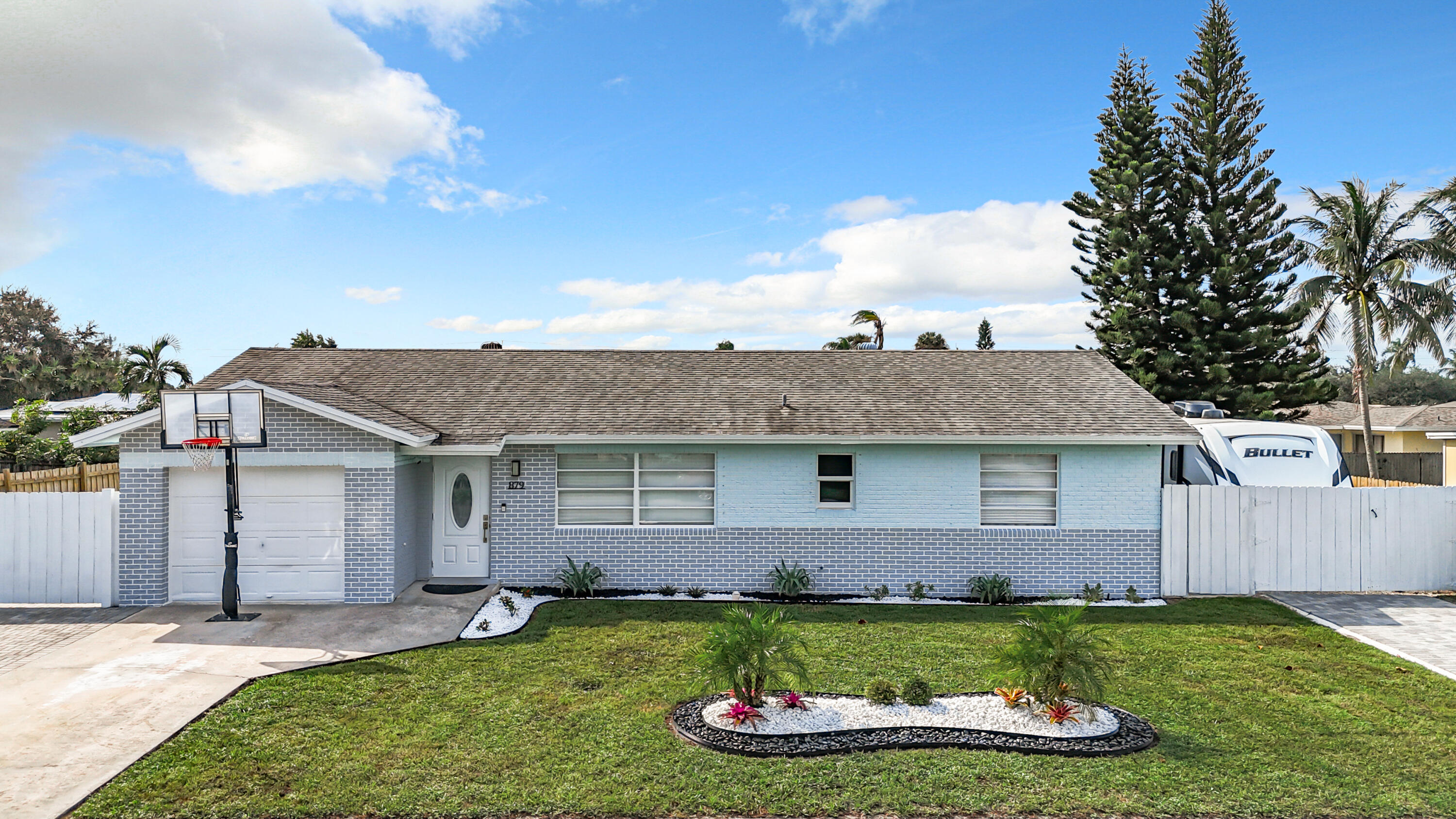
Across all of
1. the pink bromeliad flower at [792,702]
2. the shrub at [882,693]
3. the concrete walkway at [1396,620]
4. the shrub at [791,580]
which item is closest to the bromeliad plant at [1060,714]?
the shrub at [882,693]

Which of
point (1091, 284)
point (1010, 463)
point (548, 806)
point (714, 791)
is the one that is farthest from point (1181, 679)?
point (1091, 284)

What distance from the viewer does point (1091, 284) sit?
31.0 meters

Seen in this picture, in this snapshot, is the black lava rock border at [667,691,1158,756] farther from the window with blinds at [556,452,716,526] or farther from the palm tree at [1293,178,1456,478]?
the palm tree at [1293,178,1456,478]

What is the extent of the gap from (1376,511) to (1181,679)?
7.20 m

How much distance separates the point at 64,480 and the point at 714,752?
15472 millimetres

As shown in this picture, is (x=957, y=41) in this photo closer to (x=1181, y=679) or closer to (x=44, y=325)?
(x=1181, y=679)

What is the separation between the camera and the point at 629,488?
12609 millimetres

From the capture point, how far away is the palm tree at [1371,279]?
24.6 meters

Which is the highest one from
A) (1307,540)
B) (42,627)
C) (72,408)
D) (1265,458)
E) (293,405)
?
(72,408)

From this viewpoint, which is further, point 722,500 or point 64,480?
point 64,480

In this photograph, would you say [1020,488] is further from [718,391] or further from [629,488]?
[629,488]

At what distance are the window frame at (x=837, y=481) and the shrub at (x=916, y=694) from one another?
507 centimetres

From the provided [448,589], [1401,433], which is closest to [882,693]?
[448,589]

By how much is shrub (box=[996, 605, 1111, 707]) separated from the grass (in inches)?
24.2
